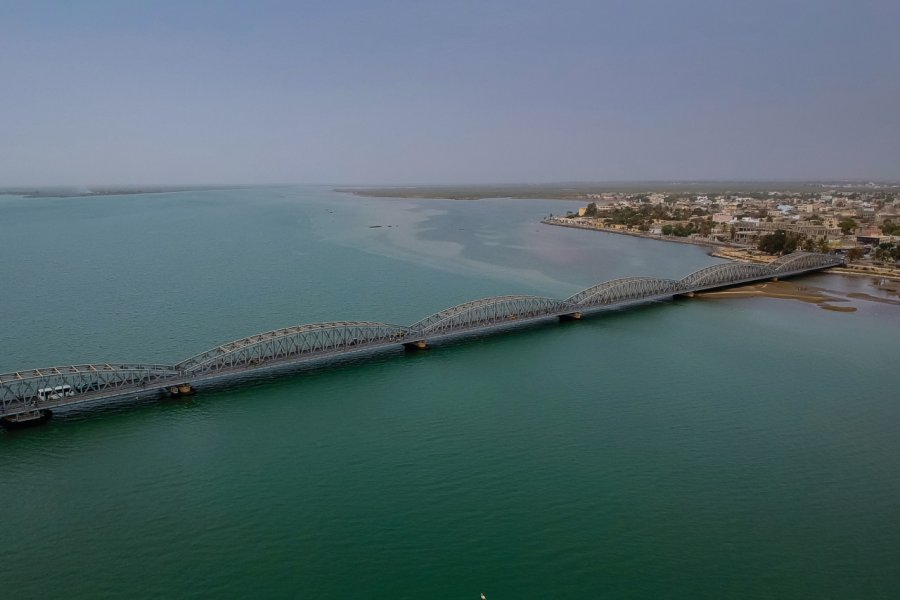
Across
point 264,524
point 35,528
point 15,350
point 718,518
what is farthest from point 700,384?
point 15,350

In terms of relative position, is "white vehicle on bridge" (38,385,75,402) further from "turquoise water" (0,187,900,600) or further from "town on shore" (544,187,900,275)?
"town on shore" (544,187,900,275)

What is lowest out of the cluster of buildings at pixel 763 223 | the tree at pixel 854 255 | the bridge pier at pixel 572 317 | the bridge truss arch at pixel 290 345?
the tree at pixel 854 255

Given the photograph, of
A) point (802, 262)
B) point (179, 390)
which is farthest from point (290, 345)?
point (802, 262)

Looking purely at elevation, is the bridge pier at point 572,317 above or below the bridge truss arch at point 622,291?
below

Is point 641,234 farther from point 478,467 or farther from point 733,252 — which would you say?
point 478,467

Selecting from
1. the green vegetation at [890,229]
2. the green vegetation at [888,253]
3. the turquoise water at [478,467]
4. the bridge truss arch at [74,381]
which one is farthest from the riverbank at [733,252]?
the bridge truss arch at [74,381]

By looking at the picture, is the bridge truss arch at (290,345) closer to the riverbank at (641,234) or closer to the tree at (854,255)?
the tree at (854,255)
